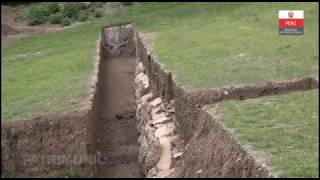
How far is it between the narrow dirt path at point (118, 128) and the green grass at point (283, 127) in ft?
11.1

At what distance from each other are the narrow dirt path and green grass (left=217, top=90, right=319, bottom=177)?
337 cm

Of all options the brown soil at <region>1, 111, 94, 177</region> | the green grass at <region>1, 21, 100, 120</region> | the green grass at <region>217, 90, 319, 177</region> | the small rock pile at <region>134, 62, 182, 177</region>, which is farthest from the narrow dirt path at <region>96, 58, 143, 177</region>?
the green grass at <region>217, 90, 319, 177</region>

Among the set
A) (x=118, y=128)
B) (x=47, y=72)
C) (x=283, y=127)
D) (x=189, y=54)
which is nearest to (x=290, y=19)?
(x=189, y=54)

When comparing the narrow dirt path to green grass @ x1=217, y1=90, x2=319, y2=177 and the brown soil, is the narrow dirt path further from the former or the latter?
green grass @ x1=217, y1=90, x2=319, y2=177

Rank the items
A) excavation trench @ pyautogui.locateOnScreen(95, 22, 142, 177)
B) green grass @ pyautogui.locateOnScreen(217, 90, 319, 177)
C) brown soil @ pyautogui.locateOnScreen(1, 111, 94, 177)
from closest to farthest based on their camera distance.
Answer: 1. green grass @ pyautogui.locateOnScreen(217, 90, 319, 177)
2. brown soil @ pyautogui.locateOnScreen(1, 111, 94, 177)
3. excavation trench @ pyautogui.locateOnScreen(95, 22, 142, 177)

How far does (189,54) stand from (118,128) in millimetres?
3294

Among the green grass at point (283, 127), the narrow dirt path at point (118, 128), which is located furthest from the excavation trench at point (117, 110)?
the green grass at point (283, 127)

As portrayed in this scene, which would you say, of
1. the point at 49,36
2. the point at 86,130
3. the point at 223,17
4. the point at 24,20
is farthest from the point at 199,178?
the point at 24,20

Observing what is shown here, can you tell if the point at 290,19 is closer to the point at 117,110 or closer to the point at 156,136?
the point at 156,136

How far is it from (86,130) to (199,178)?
3.80 metres

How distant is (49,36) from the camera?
32.4 m

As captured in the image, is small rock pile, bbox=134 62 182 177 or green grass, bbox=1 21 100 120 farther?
green grass, bbox=1 21 100 120

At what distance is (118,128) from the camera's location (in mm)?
17531

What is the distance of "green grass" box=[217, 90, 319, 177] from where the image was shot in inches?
339
